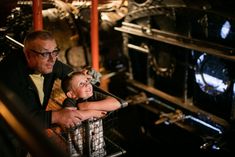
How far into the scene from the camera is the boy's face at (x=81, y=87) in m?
3.22

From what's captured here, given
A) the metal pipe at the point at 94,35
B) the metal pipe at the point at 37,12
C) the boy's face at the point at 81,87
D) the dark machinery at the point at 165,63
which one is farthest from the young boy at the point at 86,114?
the dark machinery at the point at 165,63

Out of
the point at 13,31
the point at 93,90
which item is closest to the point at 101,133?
the point at 93,90

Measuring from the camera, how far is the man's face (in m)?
3.27

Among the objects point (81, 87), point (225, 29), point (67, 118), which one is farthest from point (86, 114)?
point (225, 29)

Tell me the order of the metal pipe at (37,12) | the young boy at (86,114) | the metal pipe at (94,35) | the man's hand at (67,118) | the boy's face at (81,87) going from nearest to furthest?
the man's hand at (67,118)
the young boy at (86,114)
the boy's face at (81,87)
the metal pipe at (94,35)
the metal pipe at (37,12)

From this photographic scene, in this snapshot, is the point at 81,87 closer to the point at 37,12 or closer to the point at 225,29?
the point at 37,12

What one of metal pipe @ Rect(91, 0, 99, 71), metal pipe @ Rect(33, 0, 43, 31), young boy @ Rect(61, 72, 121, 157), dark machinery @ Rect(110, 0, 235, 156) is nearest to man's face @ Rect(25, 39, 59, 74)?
young boy @ Rect(61, 72, 121, 157)

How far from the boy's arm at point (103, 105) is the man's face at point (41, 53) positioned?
1.84 feet

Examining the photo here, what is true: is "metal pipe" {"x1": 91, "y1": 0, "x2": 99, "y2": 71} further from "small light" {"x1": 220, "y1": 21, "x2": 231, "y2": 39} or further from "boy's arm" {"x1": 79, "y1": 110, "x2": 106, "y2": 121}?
"small light" {"x1": 220, "y1": 21, "x2": 231, "y2": 39}

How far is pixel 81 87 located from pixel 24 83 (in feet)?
1.78

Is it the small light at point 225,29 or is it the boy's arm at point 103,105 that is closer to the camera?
the boy's arm at point 103,105

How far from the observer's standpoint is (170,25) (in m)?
5.95

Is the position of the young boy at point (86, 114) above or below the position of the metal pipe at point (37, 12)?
below

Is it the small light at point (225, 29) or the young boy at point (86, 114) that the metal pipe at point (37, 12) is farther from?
the small light at point (225, 29)
